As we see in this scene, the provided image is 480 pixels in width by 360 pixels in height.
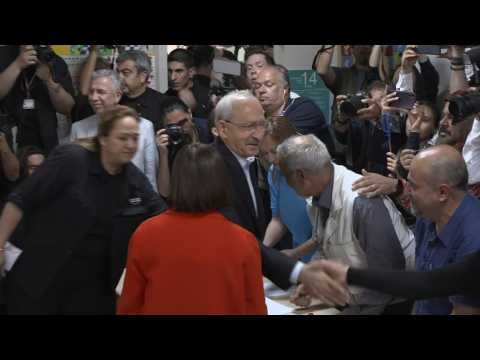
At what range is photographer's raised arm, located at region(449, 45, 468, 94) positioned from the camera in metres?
3.55

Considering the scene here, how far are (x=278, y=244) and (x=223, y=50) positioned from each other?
7.60 ft

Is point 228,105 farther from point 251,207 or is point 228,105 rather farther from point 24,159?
point 24,159

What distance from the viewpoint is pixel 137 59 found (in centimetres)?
440

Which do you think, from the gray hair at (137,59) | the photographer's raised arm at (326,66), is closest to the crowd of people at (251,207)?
the gray hair at (137,59)

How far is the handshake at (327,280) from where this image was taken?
8.21 feet

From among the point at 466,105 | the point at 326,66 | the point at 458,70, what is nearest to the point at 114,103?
the point at 326,66

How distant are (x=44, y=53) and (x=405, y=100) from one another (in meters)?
2.09

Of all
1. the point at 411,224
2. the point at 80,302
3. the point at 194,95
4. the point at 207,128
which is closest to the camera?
the point at 80,302

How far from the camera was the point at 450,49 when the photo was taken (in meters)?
3.60

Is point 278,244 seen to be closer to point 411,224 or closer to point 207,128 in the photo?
point 411,224

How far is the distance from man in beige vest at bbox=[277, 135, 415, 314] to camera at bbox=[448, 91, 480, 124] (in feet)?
1.79

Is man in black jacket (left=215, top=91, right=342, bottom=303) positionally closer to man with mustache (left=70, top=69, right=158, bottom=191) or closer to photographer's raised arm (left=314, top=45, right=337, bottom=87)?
man with mustache (left=70, top=69, right=158, bottom=191)

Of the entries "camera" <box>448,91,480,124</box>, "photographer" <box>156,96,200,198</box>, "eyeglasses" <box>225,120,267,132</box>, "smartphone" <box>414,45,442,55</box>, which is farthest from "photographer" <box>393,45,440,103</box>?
"eyeglasses" <box>225,120,267,132</box>

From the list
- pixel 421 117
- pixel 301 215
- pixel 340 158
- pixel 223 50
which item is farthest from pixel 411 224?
pixel 223 50
